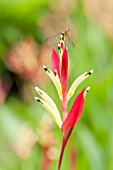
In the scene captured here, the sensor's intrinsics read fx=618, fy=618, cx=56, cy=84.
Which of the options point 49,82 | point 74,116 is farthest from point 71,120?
point 49,82

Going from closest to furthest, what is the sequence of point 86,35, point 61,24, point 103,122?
point 103,122
point 86,35
point 61,24

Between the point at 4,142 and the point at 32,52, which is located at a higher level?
the point at 32,52

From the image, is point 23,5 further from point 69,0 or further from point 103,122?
point 103,122

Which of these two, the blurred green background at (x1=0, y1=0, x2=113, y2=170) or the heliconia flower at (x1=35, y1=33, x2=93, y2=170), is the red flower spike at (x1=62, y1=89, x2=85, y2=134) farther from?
the blurred green background at (x1=0, y1=0, x2=113, y2=170)

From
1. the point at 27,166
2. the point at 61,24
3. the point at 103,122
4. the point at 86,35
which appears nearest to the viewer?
the point at 27,166

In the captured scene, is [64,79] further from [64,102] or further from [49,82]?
[49,82]

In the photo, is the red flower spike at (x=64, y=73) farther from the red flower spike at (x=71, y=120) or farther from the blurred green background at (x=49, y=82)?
the blurred green background at (x=49, y=82)

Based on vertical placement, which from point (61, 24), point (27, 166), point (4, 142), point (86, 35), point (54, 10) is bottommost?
point (27, 166)

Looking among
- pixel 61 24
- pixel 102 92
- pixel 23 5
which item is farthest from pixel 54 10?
pixel 102 92

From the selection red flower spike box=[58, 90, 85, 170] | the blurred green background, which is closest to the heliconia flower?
red flower spike box=[58, 90, 85, 170]
